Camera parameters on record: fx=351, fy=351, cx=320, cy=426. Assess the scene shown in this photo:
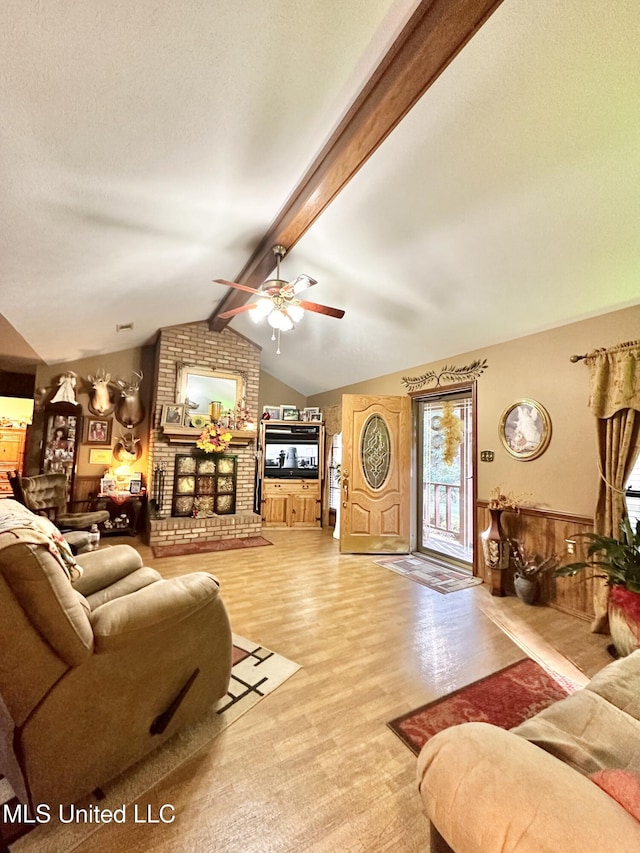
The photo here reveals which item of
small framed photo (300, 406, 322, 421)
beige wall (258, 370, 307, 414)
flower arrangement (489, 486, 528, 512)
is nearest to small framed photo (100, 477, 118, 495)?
beige wall (258, 370, 307, 414)

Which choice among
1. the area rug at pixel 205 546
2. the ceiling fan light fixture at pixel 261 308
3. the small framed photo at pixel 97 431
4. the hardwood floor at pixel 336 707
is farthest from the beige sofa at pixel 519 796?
the small framed photo at pixel 97 431

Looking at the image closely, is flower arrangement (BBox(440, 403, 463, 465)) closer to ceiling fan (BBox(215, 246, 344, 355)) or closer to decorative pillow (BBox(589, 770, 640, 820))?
ceiling fan (BBox(215, 246, 344, 355))

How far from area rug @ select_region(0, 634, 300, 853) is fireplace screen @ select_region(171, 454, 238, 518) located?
136 inches

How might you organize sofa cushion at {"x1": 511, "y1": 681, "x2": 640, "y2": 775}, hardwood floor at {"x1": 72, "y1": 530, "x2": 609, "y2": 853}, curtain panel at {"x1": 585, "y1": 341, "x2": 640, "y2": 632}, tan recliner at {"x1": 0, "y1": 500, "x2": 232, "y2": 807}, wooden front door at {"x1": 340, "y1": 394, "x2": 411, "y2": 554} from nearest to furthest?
1. sofa cushion at {"x1": 511, "y1": 681, "x2": 640, "y2": 775}
2. tan recliner at {"x1": 0, "y1": 500, "x2": 232, "y2": 807}
3. hardwood floor at {"x1": 72, "y1": 530, "x2": 609, "y2": 853}
4. curtain panel at {"x1": 585, "y1": 341, "x2": 640, "y2": 632}
5. wooden front door at {"x1": 340, "y1": 394, "x2": 411, "y2": 554}

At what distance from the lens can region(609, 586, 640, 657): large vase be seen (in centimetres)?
221

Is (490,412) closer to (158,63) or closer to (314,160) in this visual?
(314,160)

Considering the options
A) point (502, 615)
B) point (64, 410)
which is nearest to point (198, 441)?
point (64, 410)

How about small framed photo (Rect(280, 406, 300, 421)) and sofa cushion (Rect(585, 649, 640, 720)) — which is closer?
sofa cushion (Rect(585, 649, 640, 720))

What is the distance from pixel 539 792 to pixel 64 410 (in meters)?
6.14

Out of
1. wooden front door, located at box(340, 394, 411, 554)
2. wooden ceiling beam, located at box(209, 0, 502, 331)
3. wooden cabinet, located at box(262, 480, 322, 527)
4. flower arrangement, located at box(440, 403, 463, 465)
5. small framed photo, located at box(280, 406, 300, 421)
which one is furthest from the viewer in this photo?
small framed photo, located at box(280, 406, 300, 421)

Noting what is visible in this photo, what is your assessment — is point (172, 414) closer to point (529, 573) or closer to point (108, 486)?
point (108, 486)

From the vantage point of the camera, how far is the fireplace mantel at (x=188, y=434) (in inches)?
206

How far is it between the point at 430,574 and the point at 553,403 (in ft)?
7.22

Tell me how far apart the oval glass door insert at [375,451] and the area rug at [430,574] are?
991mm
